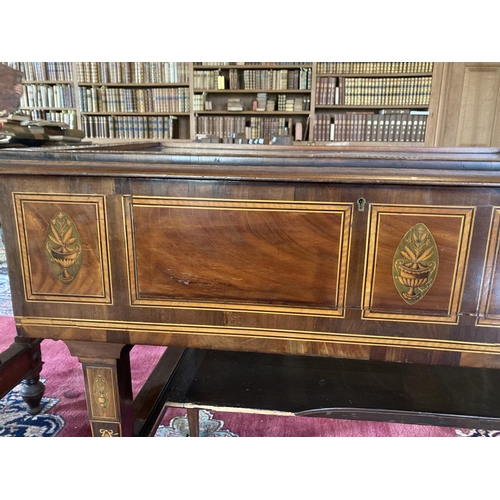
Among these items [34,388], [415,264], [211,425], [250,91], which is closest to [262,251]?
[415,264]

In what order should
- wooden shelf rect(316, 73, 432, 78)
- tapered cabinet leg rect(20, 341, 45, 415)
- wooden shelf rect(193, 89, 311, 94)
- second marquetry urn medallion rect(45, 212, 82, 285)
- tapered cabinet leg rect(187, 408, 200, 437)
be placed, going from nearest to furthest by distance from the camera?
second marquetry urn medallion rect(45, 212, 82, 285) → tapered cabinet leg rect(187, 408, 200, 437) → tapered cabinet leg rect(20, 341, 45, 415) → wooden shelf rect(316, 73, 432, 78) → wooden shelf rect(193, 89, 311, 94)

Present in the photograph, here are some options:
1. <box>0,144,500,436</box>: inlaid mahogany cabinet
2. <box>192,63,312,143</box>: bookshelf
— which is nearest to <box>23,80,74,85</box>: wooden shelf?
<box>192,63,312,143</box>: bookshelf

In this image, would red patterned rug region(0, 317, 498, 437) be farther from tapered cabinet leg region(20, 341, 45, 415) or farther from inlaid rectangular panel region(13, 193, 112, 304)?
inlaid rectangular panel region(13, 193, 112, 304)

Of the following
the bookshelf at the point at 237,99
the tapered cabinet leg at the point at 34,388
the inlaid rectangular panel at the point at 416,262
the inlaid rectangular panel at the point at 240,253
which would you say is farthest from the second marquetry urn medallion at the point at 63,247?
the bookshelf at the point at 237,99

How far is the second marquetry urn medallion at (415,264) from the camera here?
80 cm

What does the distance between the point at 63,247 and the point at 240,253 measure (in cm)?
39

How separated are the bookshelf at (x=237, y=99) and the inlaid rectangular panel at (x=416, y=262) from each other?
2.99m

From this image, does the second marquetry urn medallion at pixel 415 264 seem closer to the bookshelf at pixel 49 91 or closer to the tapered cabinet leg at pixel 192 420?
the tapered cabinet leg at pixel 192 420

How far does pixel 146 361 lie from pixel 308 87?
2893 millimetres

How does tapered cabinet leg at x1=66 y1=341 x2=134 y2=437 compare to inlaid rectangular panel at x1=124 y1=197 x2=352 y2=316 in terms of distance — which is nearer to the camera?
inlaid rectangular panel at x1=124 y1=197 x2=352 y2=316

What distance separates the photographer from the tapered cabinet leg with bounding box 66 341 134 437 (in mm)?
978

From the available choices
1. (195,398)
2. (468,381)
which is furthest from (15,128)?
(468,381)

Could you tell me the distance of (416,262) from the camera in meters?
0.82

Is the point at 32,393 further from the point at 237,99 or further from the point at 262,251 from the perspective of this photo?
the point at 237,99
